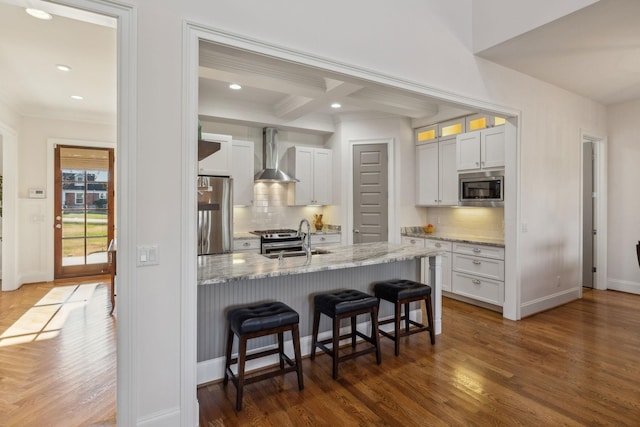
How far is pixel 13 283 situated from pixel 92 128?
2793mm

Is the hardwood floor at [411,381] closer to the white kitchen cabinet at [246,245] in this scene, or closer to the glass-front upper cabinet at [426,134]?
the white kitchen cabinet at [246,245]

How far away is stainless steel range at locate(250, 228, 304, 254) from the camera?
16.7ft

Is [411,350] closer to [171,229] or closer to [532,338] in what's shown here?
[532,338]

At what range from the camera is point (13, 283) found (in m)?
5.23

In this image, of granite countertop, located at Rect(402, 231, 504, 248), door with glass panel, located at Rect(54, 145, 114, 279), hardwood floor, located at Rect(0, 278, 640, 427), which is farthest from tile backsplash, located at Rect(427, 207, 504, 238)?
door with glass panel, located at Rect(54, 145, 114, 279)

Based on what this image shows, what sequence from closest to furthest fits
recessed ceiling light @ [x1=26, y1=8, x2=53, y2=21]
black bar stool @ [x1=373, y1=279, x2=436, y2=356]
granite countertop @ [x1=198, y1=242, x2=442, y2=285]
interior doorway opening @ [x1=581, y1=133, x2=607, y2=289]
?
granite countertop @ [x1=198, y1=242, x2=442, y2=285] < recessed ceiling light @ [x1=26, y1=8, x2=53, y2=21] < black bar stool @ [x1=373, y1=279, x2=436, y2=356] < interior doorway opening @ [x1=581, y1=133, x2=607, y2=289]

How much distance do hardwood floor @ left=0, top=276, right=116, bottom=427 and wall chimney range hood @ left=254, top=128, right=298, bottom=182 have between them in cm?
281

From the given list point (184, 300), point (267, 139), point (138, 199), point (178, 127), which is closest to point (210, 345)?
point (184, 300)

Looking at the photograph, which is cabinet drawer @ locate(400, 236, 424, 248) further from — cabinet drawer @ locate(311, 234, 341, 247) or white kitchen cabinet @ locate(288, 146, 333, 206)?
white kitchen cabinet @ locate(288, 146, 333, 206)

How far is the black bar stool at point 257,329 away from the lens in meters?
2.28

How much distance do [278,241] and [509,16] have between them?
3.86 meters

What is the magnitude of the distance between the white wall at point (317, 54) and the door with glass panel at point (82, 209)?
207 inches

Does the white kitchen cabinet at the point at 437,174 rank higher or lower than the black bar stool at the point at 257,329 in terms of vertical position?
higher

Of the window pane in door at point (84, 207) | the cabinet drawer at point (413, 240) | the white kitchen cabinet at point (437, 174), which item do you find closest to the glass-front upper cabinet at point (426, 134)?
the white kitchen cabinet at point (437, 174)
